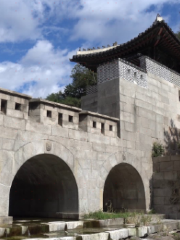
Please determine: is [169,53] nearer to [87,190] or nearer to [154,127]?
[154,127]

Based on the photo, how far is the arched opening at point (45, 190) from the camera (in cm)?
1095

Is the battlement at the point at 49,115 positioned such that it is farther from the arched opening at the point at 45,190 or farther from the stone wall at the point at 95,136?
the arched opening at the point at 45,190

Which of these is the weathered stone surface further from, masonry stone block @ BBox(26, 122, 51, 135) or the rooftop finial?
the rooftop finial

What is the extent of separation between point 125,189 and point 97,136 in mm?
3601

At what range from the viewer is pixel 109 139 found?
1249 centimetres

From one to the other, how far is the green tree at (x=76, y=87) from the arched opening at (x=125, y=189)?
51.3ft

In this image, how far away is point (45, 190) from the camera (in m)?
12.3

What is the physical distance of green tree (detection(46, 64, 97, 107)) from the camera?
30.5m

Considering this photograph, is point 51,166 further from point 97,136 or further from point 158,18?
point 158,18

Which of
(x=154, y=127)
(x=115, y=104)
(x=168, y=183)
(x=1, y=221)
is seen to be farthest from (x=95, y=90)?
(x=1, y=221)

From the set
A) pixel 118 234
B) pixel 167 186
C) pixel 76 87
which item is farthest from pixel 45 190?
pixel 76 87

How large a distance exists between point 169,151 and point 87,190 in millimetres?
5743

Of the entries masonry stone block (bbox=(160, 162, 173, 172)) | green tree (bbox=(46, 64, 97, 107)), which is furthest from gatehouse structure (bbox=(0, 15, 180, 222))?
green tree (bbox=(46, 64, 97, 107))

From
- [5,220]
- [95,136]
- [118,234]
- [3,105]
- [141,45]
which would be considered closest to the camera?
[118,234]
